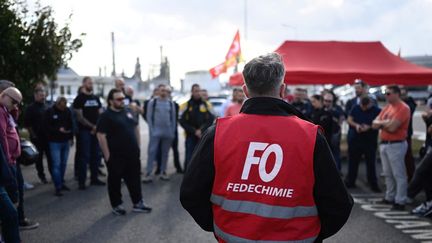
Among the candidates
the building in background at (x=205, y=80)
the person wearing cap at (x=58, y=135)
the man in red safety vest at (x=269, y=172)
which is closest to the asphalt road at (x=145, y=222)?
the person wearing cap at (x=58, y=135)

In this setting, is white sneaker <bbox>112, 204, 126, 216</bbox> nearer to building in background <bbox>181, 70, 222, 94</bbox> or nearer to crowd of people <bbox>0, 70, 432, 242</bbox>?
crowd of people <bbox>0, 70, 432, 242</bbox>

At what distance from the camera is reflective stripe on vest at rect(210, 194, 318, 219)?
2137mm

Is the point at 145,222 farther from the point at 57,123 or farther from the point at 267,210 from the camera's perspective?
the point at 267,210

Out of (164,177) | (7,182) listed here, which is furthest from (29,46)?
(7,182)

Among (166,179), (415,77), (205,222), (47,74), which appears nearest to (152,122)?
(166,179)

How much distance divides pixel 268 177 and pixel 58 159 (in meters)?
6.24

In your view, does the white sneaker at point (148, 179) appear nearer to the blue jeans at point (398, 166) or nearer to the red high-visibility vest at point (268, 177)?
the blue jeans at point (398, 166)

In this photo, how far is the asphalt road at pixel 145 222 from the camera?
5.39m

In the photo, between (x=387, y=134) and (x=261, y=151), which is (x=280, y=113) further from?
(x=387, y=134)

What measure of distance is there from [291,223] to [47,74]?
30.5ft

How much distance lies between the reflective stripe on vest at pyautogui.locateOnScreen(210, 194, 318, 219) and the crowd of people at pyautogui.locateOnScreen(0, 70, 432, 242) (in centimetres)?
266

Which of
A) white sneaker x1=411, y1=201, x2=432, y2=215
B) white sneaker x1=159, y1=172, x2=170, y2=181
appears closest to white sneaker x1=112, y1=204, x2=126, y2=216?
white sneaker x1=159, y1=172, x2=170, y2=181

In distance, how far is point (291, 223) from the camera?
84.4 inches

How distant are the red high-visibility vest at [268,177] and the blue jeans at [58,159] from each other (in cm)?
603
